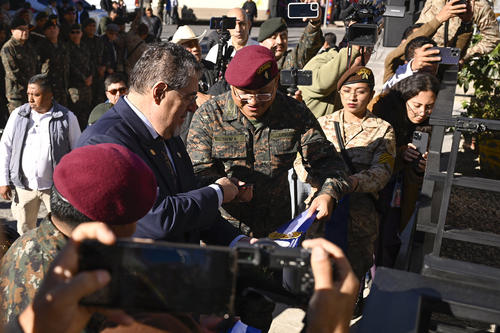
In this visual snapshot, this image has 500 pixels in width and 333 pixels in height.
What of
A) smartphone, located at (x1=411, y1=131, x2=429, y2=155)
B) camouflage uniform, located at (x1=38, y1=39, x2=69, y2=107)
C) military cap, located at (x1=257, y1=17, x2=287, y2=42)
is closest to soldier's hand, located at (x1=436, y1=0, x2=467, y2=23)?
smartphone, located at (x1=411, y1=131, x2=429, y2=155)

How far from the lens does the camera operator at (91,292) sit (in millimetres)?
1053

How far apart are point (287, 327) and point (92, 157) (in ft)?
8.55

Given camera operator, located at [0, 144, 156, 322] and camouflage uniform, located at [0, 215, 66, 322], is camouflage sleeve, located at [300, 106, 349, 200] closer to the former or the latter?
camera operator, located at [0, 144, 156, 322]

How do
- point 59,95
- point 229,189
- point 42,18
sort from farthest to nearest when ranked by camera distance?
point 42,18, point 59,95, point 229,189

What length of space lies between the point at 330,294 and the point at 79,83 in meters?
8.06

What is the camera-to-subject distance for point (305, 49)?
5.15 m

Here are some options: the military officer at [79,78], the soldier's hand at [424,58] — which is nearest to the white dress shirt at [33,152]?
the soldier's hand at [424,58]

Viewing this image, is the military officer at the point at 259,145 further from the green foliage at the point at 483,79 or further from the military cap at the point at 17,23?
the military cap at the point at 17,23

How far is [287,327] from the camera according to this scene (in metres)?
3.62

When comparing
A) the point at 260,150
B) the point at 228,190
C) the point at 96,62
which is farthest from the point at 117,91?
the point at 96,62

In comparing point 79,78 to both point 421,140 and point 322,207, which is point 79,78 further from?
point 322,207

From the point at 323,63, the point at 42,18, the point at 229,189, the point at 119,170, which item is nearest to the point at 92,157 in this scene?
the point at 119,170

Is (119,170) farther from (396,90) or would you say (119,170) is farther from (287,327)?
(396,90)

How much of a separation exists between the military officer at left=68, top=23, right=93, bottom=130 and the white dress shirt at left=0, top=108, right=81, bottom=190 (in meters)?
4.21
